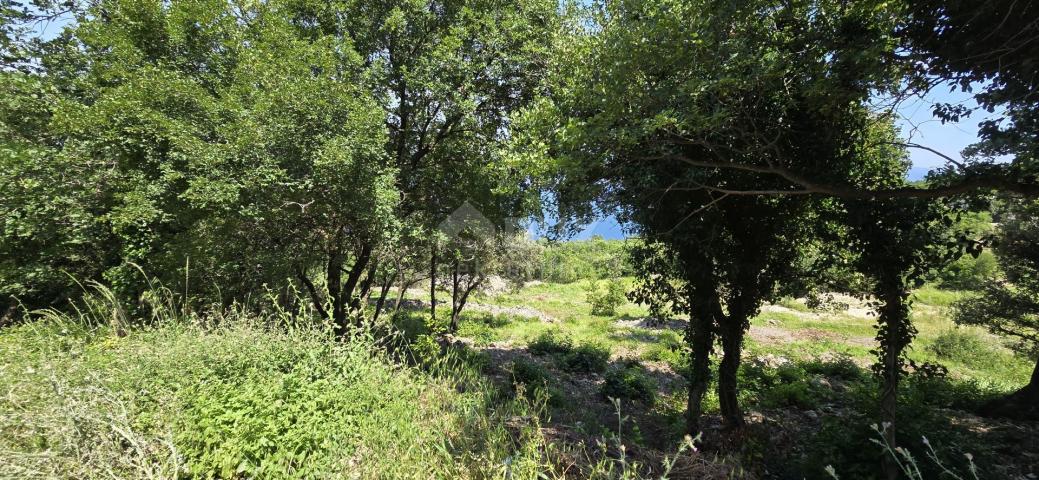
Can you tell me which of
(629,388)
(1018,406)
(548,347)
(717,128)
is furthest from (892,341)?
(548,347)

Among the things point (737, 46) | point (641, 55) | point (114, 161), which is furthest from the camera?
point (114, 161)

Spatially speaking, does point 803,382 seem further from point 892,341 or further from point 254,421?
point 254,421

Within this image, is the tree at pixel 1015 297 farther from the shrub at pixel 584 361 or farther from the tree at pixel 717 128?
the shrub at pixel 584 361

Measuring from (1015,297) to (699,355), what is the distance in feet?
30.9

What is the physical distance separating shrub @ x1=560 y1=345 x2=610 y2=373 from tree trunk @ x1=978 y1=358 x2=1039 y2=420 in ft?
24.5

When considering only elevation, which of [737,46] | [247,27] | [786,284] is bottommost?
[786,284]

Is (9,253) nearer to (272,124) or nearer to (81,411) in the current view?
(272,124)

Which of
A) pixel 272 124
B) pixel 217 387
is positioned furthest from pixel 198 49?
pixel 217 387

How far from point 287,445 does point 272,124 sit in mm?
4932

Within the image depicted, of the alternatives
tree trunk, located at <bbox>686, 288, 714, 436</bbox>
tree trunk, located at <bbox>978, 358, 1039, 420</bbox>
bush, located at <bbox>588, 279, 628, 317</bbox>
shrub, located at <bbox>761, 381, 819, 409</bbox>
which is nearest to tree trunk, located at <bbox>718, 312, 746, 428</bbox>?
tree trunk, located at <bbox>686, 288, 714, 436</bbox>

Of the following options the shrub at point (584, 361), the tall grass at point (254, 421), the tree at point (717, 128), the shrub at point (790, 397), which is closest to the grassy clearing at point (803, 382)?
the shrub at point (790, 397)

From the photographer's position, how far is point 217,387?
3.17 m

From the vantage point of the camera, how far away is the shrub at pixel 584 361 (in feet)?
37.8

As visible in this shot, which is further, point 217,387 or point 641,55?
point 641,55
